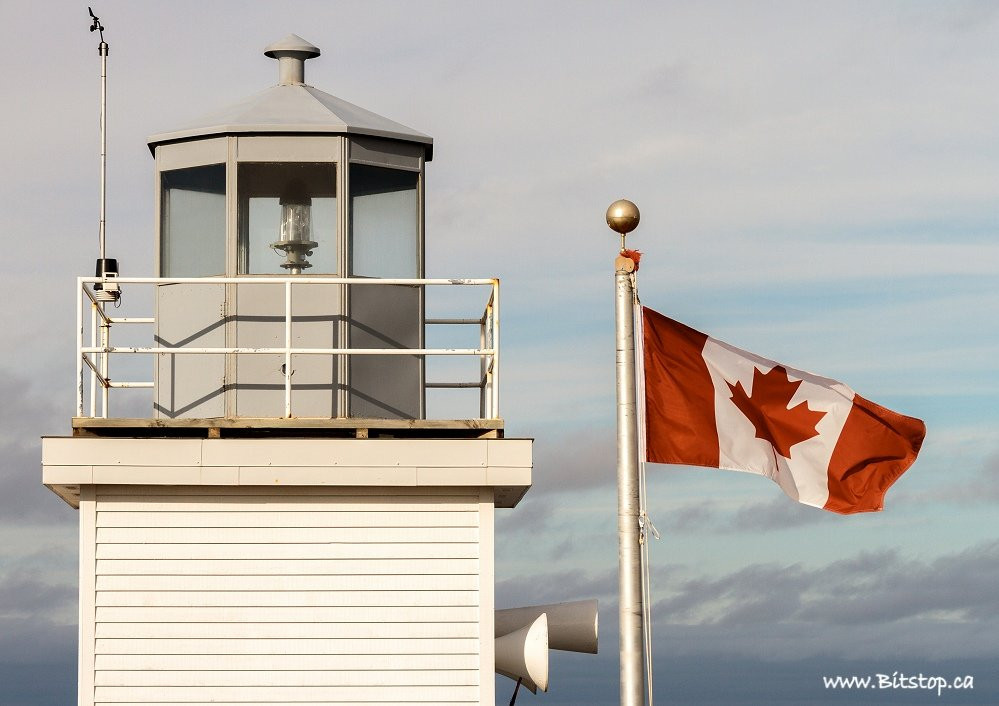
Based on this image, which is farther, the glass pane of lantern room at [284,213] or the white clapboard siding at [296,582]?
the glass pane of lantern room at [284,213]

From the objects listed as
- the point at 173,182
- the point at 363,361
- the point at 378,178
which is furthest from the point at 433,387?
the point at 173,182

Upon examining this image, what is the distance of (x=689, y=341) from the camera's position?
15.4 metres

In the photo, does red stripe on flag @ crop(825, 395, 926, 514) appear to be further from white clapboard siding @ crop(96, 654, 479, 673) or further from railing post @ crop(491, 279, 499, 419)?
white clapboard siding @ crop(96, 654, 479, 673)

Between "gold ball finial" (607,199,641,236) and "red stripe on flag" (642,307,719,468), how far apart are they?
820 mm

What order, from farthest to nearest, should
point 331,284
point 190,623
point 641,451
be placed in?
point 331,284, point 190,623, point 641,451

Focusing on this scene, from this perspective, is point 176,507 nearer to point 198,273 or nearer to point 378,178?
point 198,273

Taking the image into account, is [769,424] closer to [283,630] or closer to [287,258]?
[283,630]

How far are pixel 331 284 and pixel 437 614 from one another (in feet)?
11.8

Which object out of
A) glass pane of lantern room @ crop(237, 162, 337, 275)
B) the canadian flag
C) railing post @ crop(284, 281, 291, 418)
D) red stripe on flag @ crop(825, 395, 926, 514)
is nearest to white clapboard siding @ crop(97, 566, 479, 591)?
railing post @ crop(284, 281, 291, 418)

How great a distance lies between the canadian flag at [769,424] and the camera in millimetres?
15250

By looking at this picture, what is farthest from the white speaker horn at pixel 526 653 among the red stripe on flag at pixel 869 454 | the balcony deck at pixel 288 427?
the red stripe on flag at pixel 869 454

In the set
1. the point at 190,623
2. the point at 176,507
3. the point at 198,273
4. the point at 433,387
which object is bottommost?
the point at 190,623

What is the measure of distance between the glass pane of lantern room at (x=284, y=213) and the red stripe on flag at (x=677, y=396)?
12.8ft

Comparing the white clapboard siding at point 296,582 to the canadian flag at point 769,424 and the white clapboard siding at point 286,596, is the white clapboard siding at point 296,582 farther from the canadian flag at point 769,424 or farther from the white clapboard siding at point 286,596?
the canadian flag at point 769,424
